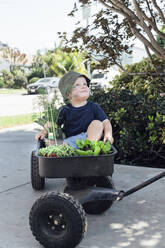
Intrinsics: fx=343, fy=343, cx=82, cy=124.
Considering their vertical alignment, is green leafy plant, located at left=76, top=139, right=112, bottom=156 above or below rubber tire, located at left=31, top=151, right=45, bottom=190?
above

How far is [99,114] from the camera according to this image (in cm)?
327

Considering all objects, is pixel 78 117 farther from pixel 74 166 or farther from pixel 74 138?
pixel 74 166

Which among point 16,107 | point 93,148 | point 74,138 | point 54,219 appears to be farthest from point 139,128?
point 16,107

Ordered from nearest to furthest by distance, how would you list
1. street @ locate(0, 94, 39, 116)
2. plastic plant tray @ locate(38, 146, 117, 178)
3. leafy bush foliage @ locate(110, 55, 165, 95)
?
plastic plant tray @ locate(38, 146, 117, 178), leafy bush foliage @ locate(110, 55, 165, 95), street @ locate(0, 94, 39, 116)

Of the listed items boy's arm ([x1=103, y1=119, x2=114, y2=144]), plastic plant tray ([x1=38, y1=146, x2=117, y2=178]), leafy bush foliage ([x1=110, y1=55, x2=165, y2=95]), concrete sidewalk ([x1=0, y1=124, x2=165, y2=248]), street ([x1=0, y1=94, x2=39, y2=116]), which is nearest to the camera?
plastic plant tray ([x1=38, y1=146, x2=117, y2=178])

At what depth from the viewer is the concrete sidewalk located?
2677 millimetres

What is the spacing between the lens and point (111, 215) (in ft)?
10.4

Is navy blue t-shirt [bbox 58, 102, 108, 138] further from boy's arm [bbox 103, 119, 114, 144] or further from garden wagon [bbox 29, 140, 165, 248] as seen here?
garden wagon [bbox 29, 140, 165, 248]

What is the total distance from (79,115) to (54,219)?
1070 mm

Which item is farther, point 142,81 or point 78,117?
point 142,81

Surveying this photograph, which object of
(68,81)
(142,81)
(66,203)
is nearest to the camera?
(66,203)

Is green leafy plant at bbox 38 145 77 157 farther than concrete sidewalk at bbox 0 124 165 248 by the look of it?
No

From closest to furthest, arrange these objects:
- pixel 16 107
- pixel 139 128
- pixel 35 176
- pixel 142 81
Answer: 1. pixel 35 176
2. pixel 139 128
3. pixel 142 81
4. pixel 16 107

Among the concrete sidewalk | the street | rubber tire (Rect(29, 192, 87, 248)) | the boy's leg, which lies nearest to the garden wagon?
rubber tire (Rect(29, 192, 87, 248))
